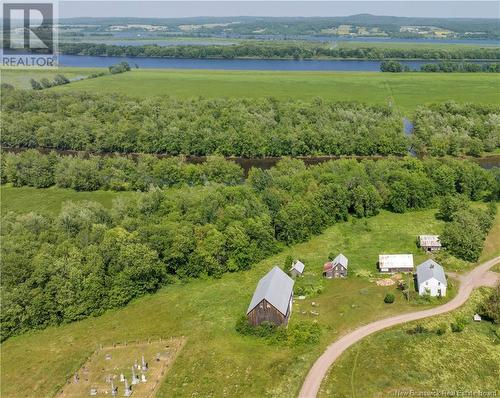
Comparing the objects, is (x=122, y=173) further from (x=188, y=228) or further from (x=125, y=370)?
(x=125, y=370)

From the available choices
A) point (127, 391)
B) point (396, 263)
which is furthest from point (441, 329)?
point (127, 391)

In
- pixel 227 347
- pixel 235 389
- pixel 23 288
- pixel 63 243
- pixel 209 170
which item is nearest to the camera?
pixel 235 389

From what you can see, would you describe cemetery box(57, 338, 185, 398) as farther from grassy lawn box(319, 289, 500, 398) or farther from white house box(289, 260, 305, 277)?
white house box(289, 260, 305, 277)

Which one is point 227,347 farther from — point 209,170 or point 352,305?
point 209,170

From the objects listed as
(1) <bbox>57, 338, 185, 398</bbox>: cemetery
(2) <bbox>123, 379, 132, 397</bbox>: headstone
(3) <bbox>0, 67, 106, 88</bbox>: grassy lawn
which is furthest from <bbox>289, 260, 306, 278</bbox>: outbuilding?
(3) <bbox>0, 67, 106, 88</bbox>: grassy lawn

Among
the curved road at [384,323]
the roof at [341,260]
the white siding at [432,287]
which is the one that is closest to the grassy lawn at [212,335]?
the curved road at [384,323]

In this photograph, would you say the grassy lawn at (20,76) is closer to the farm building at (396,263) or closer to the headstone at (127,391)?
the farm building at (396,263)

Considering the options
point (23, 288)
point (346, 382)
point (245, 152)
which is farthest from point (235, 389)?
point (245, 152)
